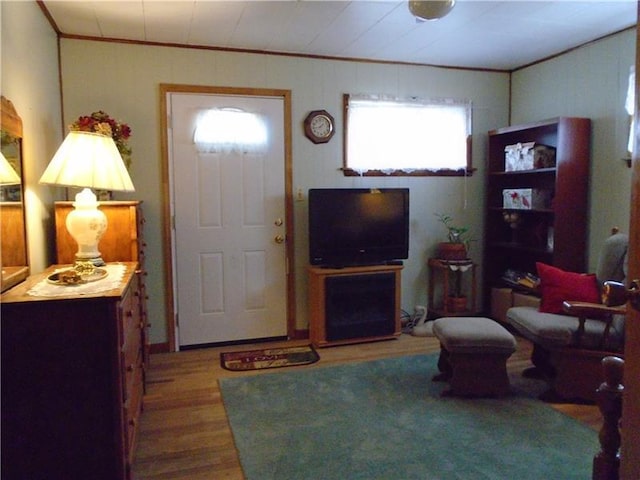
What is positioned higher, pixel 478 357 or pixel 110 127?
pixel 110 127

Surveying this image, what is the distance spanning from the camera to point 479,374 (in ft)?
9.41

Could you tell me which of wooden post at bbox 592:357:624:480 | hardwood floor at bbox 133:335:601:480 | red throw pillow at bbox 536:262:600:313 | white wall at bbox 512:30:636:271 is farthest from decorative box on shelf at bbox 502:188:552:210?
wooden post at bbox 592:357:624:480

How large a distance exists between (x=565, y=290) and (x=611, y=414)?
1.95 metres

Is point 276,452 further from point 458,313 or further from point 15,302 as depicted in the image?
point 458,313

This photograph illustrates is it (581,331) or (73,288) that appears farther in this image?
(581,331)

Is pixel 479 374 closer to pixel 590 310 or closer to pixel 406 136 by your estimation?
pixel 590 310

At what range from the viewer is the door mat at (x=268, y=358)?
3.47 metres

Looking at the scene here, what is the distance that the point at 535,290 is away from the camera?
13.0 ft

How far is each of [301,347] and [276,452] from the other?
157cm

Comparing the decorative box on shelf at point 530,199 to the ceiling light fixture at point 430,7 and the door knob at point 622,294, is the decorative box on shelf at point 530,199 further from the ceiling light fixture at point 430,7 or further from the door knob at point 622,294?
the door knob at point 622,294

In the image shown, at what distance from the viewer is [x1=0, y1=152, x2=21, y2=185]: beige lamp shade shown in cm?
194

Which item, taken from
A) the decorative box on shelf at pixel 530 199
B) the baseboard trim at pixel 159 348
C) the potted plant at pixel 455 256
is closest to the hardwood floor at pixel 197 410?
the baseboard trim at pixel 159 348

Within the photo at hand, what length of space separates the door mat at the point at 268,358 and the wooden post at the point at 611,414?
235 cm

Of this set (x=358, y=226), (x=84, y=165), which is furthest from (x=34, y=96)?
(x=358, y=226)
